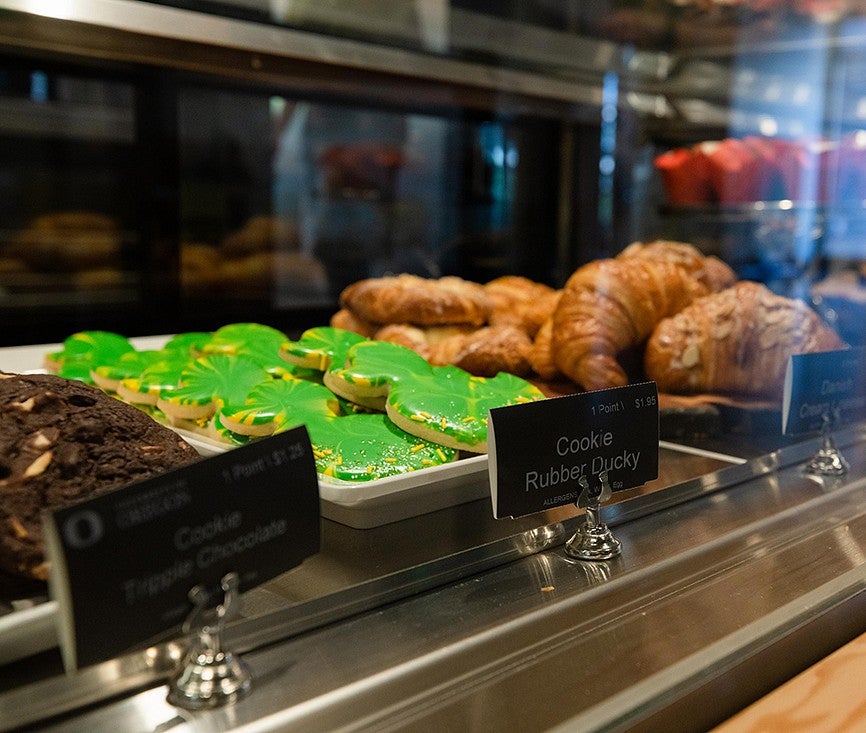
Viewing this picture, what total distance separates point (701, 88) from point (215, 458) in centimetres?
253

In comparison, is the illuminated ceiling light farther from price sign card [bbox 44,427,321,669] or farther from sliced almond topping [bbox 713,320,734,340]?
price sign card [bbox 44,427,321,669]

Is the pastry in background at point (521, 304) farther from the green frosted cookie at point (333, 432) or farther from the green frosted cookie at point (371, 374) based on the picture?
the green frosted cookie at point (333, 432)

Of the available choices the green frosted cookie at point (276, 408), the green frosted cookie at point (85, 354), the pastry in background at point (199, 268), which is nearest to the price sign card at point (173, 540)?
the green frosted cookie at point (276, 408)

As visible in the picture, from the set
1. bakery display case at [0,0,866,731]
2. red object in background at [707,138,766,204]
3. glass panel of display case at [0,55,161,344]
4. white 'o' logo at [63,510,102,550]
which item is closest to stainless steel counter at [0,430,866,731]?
bakery display case at [0,0,866,731]

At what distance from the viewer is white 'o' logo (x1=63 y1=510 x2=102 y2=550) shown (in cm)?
48

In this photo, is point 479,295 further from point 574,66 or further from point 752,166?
point 752,166

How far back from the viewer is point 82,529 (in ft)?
1.62

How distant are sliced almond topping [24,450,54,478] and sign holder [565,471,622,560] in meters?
0.44

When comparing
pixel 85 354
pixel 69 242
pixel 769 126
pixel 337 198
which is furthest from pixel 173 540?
pixel 769 126

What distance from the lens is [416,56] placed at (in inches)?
79.7

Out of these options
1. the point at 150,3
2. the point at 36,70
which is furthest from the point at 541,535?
the point at 36,70

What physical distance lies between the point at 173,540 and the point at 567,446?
36 cm

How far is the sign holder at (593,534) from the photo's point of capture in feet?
2.66

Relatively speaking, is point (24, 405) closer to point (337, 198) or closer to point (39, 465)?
point (39, 465)
